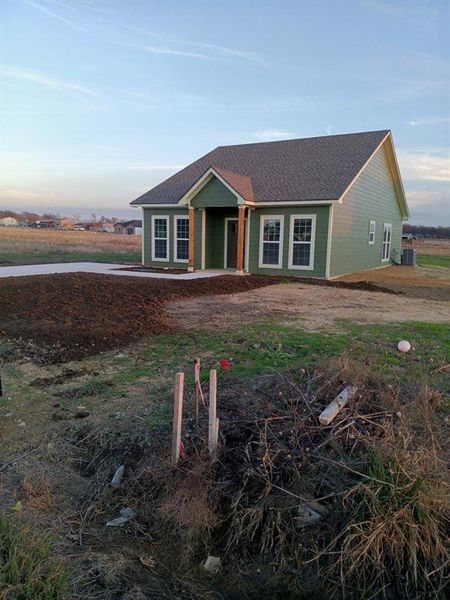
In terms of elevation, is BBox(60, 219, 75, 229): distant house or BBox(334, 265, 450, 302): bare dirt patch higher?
BBox(60, 219, 75, 229): distant house

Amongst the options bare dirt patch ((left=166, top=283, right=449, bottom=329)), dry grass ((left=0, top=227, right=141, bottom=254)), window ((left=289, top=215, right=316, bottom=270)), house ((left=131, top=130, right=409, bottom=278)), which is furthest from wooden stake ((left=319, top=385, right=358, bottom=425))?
dry grass ((left=0, top=227, right=141, bottom=254))

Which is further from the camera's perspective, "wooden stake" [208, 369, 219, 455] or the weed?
"wooden stake" [208, 369, 219, 455]

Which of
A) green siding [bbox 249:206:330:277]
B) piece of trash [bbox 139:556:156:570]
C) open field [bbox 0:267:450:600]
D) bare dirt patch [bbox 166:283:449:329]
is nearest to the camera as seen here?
open field [bbox 0:267:450:600]

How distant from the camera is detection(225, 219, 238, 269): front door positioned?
18.1 m

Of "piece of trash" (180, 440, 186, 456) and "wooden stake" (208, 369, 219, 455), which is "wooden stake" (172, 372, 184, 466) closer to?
"piece of trash" (180, 440, 186, 456)

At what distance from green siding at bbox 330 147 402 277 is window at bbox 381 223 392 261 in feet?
0.97

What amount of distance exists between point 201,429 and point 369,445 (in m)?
1.24

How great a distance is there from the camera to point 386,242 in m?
22.7

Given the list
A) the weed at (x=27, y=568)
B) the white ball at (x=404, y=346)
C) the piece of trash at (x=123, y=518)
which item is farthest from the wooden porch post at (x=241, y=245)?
the weed at (x=27, y=568)

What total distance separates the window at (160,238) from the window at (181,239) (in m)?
0.46

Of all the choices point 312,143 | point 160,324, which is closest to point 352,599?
point 160,324

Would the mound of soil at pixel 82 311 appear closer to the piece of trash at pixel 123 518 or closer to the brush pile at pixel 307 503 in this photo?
the piece of trash at pixel 123 518

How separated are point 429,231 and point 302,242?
76058 millimetres

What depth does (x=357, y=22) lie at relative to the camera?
13.8m
